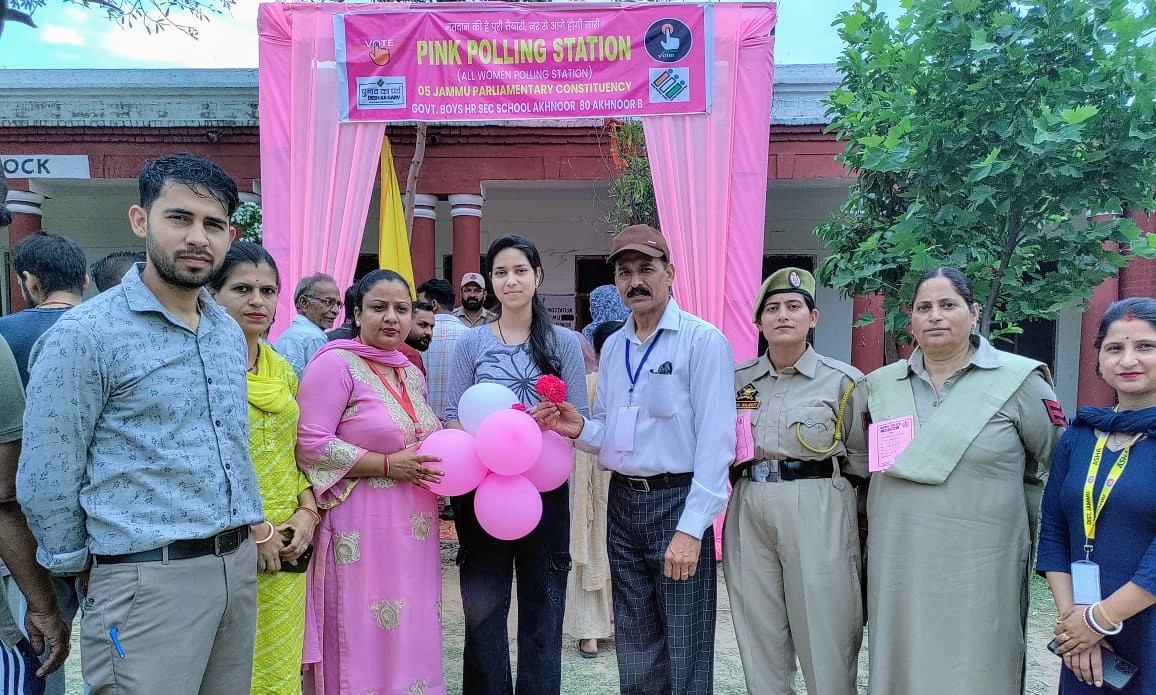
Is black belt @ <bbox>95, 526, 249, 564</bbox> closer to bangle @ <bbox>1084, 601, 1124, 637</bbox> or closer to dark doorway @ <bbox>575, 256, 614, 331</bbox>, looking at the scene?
bangle @ <bbox>1084, 601, 1124, 637</bbox>

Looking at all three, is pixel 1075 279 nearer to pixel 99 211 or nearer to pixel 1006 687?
pixel 1006 687

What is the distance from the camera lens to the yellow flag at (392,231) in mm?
5832

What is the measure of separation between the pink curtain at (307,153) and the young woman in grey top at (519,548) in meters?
3.15

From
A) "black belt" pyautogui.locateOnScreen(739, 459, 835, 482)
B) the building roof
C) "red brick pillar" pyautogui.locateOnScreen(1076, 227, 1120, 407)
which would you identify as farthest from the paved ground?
the building roof

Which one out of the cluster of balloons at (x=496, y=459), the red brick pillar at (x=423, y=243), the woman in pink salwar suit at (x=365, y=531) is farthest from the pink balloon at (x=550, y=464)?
the red brick pillar at (x=423, y=243)

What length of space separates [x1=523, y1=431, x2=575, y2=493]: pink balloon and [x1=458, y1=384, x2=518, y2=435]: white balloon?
191 millimetres

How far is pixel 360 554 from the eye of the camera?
2.31 metres

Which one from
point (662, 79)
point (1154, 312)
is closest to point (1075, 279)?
point (1154, 312)

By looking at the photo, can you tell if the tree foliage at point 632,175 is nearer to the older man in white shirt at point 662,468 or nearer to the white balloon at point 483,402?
the older man in white shirt at point 662,468

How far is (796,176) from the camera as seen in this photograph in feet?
24.4

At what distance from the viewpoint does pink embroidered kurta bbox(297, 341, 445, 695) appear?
2.30 metres

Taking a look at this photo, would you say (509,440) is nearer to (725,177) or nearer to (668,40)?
(725,177)

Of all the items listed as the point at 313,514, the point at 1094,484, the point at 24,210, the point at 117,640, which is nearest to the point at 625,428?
the point at 313,514

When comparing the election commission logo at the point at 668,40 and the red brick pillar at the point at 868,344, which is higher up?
the election commission logo at the point at 668,40
